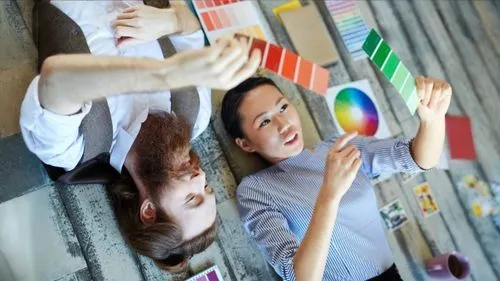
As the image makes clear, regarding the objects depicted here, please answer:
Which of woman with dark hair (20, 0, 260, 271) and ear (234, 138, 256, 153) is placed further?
ear (234, 138, 256, 153)

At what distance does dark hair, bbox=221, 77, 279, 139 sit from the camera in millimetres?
1806

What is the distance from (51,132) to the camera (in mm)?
1236

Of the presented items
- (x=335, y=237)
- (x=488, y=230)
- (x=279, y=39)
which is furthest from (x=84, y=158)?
(x=488, y=230)

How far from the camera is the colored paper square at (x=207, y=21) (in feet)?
6.48

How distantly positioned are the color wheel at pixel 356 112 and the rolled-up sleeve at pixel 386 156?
0.71 ft

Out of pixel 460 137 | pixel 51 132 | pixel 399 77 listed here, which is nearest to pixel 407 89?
pixel 399 77

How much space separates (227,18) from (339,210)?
0.86m

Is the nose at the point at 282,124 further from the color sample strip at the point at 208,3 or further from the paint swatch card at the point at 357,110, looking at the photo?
the color sample strip at the point at 208,3

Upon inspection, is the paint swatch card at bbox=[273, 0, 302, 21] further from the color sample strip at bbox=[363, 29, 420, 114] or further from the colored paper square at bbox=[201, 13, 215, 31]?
the color sample strip at bbox=[363, 29, 420, 114]

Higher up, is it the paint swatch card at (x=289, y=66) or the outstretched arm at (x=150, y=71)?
the outstretched arm at (x=150, y=71)

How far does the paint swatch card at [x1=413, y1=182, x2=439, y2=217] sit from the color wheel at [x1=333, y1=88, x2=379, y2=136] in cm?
33

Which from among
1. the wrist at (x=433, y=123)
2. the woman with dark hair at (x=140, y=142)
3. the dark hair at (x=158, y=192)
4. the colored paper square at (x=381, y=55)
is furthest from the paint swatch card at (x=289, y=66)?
the wrist at (x=433, y=123)

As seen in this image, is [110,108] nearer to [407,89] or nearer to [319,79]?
[319,79]

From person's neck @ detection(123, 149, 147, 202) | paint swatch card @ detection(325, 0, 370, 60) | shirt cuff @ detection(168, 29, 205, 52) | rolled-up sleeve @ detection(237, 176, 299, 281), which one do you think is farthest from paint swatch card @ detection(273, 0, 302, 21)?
person's neck @ detection(123, 149, 147, 202)
